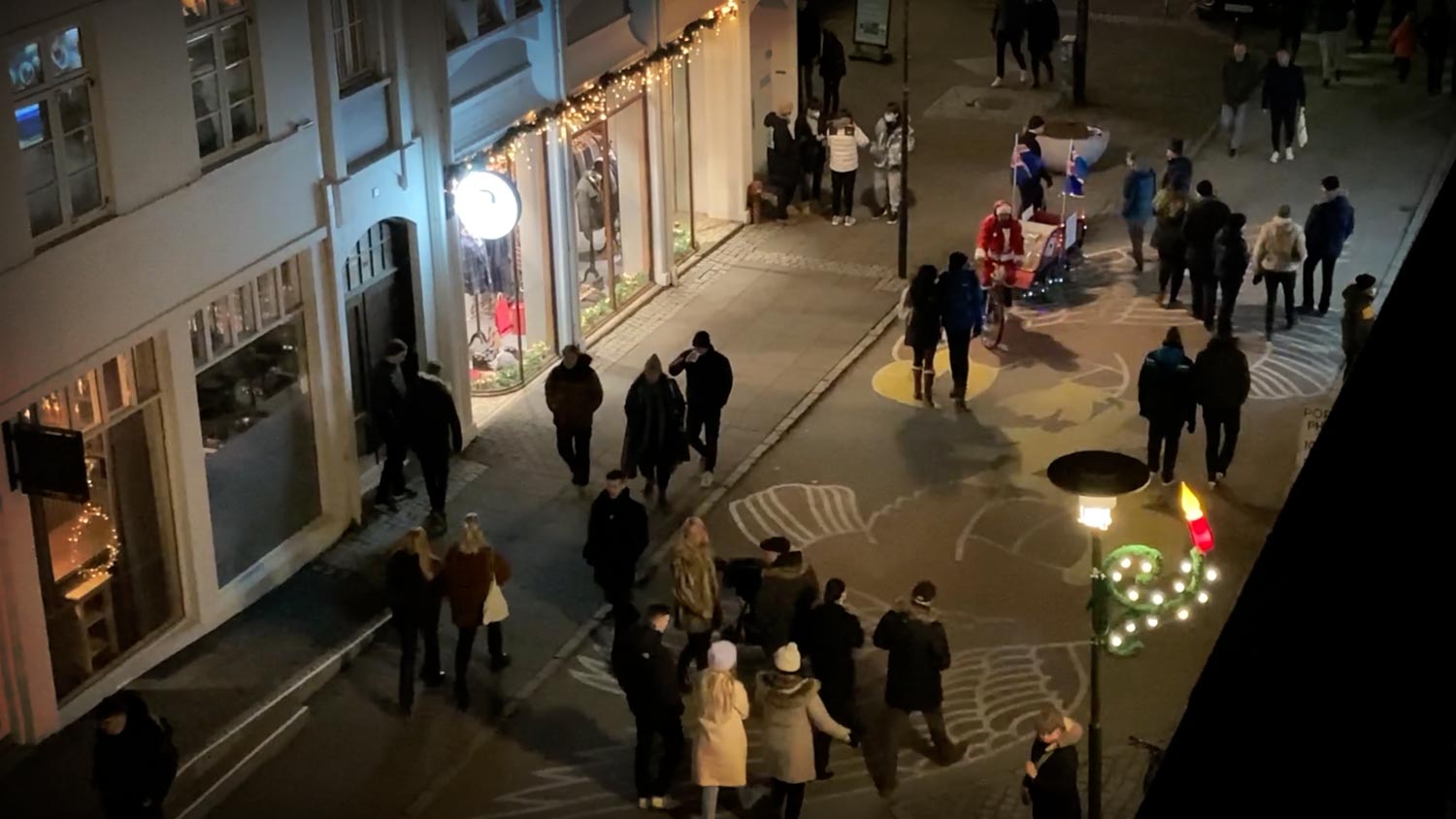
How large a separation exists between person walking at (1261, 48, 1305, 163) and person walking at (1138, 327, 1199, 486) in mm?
10335

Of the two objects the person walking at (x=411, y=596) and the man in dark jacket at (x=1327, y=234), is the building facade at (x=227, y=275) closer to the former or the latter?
the person walking at (x=411, y=596)

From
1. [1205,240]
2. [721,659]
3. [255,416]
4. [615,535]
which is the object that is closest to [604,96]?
[1205,240]

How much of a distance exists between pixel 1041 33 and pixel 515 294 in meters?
13.5

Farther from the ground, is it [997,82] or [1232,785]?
[1232,785]

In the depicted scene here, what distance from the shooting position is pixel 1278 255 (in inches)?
980

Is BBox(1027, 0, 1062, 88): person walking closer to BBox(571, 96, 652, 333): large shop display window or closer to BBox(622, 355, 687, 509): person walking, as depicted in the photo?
BBox(571, 96, 652, 333): large shop display window

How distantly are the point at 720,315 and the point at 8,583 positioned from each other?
10.9m

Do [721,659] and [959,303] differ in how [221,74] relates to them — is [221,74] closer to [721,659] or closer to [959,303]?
[721,659]

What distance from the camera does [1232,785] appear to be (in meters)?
10.7

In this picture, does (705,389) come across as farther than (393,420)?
Yes

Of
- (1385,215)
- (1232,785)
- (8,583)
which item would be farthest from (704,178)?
(1232,785)

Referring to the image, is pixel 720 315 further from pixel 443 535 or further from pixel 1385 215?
pixel 1385 215

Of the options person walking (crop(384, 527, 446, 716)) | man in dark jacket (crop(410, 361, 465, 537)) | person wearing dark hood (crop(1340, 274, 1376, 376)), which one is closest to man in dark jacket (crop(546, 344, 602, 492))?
man in dark jacket (crop(410, 361, 465, 537))

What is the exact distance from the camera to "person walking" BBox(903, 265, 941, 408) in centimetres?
2289
